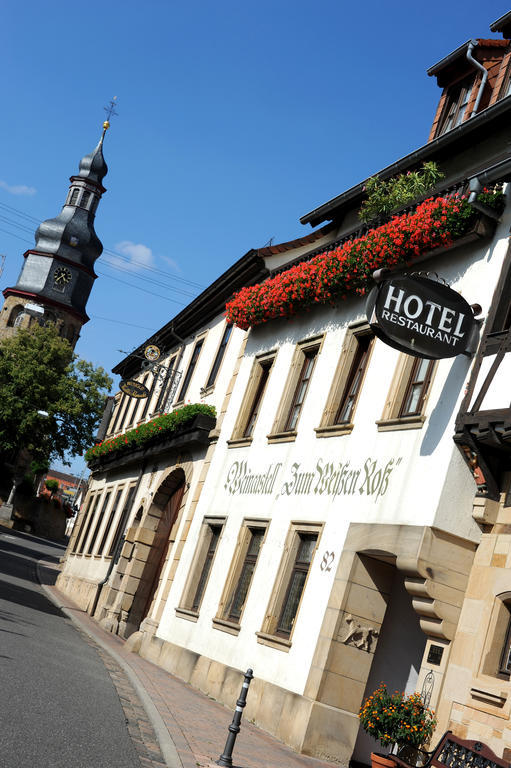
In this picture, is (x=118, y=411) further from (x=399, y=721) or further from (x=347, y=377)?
(x=399, y=721)

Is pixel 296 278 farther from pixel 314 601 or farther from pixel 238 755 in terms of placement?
pixel 238 755

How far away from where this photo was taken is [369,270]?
16031mm

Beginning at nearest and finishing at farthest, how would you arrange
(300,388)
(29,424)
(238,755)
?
(238,755), (300,388), (29,424)

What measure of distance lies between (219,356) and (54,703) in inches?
596

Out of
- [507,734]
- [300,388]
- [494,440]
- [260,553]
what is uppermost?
[300,388]

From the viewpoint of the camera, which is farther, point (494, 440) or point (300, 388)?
point (300, 388)

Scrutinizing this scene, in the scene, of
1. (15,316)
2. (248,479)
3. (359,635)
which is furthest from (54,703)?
(15,316)

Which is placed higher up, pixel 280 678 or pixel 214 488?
pixel 214 488

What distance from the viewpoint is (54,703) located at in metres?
11.0

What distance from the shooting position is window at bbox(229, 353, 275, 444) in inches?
837

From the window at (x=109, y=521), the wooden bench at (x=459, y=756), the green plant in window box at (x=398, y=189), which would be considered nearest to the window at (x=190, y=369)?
the window at (x=109, y=521)

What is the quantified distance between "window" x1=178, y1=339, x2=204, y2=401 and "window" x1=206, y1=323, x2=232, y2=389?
8.28ft

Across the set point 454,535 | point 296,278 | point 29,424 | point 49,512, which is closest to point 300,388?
point 296,278

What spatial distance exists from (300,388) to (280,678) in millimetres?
5696
